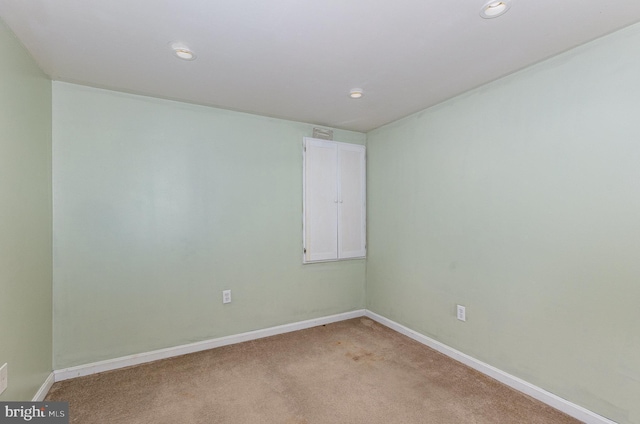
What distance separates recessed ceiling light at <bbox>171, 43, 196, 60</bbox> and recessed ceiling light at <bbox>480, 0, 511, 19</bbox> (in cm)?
173

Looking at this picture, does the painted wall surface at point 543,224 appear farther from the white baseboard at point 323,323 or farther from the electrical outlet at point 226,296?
the electrical outlet at point 226,296

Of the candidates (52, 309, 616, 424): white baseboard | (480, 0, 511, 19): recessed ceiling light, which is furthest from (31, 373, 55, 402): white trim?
(480, 0, 511, 19): recessed ceiling light

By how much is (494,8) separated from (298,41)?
3.53 feet

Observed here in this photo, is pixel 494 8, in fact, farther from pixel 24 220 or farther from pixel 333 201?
pixel 24 220

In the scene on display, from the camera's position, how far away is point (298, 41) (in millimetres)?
1829

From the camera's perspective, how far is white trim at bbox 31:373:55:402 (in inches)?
80.6

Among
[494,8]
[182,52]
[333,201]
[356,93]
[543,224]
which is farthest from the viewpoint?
[333,201]

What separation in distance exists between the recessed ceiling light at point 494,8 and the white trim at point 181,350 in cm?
315

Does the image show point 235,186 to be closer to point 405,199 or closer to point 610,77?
point 405,199

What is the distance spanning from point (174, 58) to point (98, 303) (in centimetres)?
207

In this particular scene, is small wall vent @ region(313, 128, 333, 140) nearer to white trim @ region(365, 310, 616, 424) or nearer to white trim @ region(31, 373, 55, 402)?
A: white trim @ region(365, 310, 616, 424)

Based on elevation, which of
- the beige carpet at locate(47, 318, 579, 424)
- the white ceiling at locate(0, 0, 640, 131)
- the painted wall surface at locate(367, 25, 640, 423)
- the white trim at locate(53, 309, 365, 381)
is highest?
the white ceiling at locate(0, 0, 640, 131)

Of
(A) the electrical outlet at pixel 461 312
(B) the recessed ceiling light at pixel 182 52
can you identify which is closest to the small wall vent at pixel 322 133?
(B) the recessed ceiling light at pixel 182 52

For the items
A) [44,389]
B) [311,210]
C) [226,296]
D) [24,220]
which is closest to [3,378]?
[44,389]
